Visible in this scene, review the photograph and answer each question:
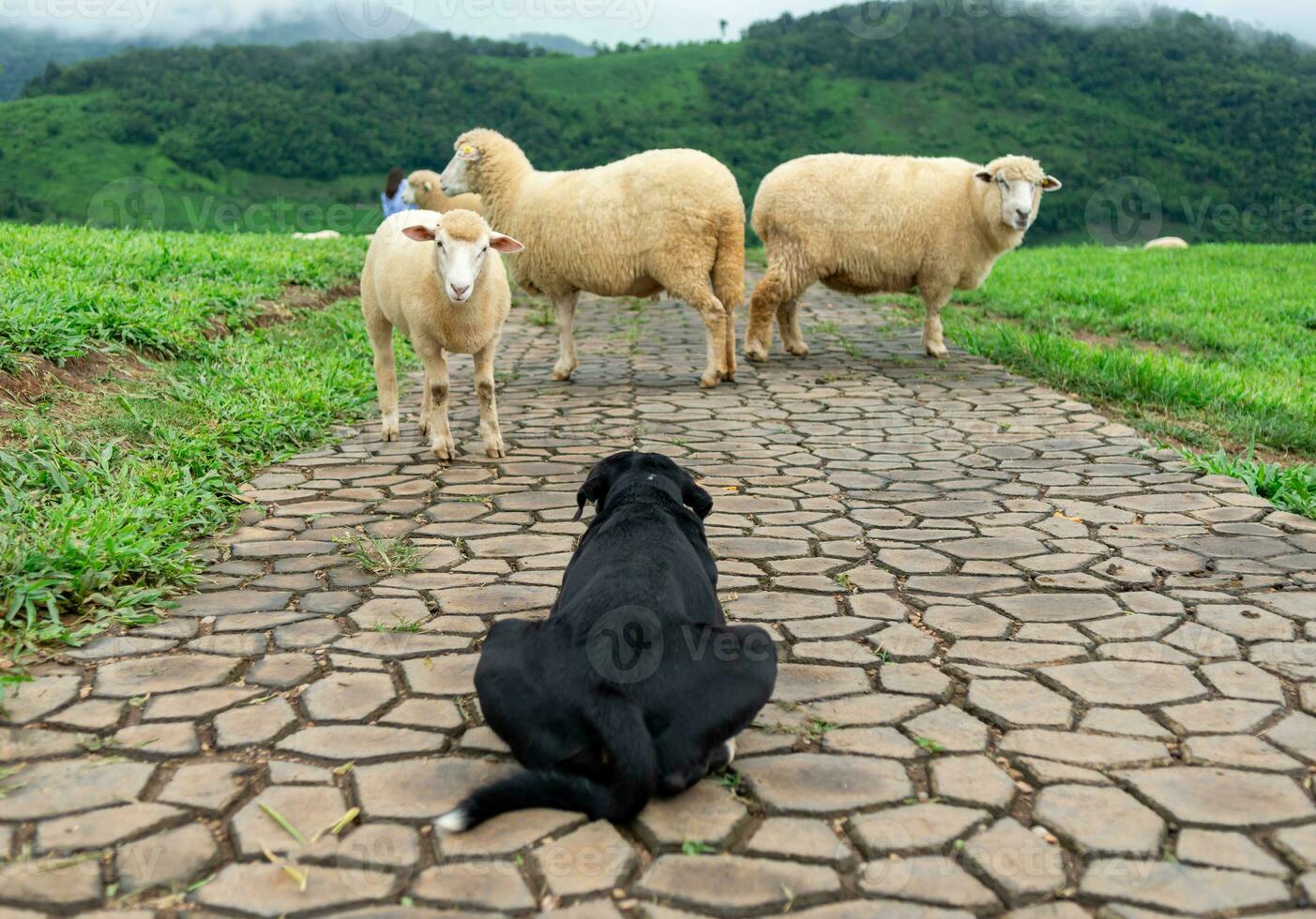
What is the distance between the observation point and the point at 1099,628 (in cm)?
406

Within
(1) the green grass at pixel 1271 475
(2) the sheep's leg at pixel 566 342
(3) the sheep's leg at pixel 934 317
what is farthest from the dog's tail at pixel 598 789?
(3) the sheep's leg at pixel 934 317

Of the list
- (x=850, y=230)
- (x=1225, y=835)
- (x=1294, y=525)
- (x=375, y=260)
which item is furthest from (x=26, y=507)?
(x=850, y=230)

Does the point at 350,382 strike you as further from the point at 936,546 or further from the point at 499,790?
the point at 499,790

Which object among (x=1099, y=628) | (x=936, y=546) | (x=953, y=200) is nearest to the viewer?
(x=1099, y=628)

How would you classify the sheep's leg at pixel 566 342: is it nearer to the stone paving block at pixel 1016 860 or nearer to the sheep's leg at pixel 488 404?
the sheep's leg at pixel 488 404

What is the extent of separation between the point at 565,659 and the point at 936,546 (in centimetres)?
253

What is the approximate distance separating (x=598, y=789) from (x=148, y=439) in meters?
4.32

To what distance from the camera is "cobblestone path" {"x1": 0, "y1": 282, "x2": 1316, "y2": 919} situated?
2551 millimetres

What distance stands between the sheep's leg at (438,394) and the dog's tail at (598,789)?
13.0 feet

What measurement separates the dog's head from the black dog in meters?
0.44

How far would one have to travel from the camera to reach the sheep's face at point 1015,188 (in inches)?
358

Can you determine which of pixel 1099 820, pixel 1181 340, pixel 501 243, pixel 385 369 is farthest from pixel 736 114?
pixel 1099 820

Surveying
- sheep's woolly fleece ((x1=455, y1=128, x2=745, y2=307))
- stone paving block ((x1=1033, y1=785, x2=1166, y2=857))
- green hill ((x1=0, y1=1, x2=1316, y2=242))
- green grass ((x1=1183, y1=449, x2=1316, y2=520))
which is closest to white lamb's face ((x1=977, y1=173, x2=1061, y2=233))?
sheep's woolly fleece ((x1=455, y1=128, x2=745, y2=307))

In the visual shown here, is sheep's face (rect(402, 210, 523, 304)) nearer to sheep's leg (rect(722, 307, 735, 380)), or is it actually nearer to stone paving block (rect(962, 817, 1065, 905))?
sheep's leg (rect(722, 307, 735, 380))
